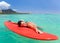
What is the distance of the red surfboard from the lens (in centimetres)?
211

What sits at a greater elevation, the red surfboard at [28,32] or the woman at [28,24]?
the woman at [28,24]

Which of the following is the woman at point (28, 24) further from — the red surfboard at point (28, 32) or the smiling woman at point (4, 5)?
the smiling woman at point (4, 5)

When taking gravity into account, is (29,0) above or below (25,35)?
above

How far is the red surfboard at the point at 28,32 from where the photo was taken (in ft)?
6.92

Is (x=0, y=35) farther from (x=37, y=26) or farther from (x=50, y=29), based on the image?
(x=50, y=29)

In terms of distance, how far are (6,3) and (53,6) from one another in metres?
0.59

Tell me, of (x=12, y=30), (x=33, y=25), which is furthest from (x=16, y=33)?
(x=33, y=25)

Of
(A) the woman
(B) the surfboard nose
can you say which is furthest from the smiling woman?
(B) the surfboard nose

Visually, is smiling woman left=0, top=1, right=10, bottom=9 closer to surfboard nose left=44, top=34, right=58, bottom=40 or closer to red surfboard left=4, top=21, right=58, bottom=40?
red surfboard left=4, top=21, right=58, bottom=40

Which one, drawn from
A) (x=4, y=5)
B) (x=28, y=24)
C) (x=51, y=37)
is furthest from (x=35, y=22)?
(x=4, y=5)

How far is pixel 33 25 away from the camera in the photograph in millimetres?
2205

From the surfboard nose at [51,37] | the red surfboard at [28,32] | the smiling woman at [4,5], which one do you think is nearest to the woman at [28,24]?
the red surfboard at [28,32]

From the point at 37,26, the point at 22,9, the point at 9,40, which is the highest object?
the point at 22,9

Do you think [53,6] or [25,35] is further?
[53,6]
